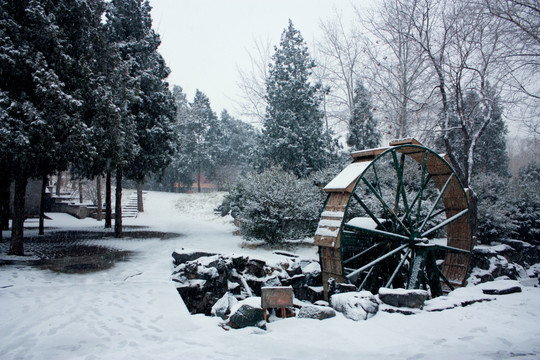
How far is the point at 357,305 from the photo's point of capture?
502 cm

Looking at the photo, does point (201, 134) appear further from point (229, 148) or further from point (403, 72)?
point (403, 72)

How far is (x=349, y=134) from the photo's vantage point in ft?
69.9

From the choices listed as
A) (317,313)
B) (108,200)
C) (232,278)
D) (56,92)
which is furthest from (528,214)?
(108,200)

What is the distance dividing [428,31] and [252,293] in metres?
11.2

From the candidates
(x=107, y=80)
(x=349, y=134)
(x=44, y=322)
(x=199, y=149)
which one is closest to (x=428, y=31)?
(x=349, y=134)

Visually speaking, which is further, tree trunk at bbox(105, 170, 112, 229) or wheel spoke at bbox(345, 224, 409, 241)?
tree trunk at bbox(105, 170, 112, 229)

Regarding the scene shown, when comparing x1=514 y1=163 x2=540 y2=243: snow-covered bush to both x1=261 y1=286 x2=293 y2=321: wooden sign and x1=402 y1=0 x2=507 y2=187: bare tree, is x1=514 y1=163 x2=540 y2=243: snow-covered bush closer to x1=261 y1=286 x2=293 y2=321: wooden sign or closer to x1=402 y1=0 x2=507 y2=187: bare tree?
x1=402 y1=0 x2=507 y2=187: bare tree

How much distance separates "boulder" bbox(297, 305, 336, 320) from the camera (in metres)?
4.95

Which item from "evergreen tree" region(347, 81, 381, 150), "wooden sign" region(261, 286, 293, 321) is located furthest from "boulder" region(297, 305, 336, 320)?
"evergreen tree" region(347, 81, 381, 150)

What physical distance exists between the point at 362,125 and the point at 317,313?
17604mm

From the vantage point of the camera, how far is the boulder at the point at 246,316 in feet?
16.1

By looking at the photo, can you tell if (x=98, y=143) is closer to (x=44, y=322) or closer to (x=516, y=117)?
(x=44, y=322)

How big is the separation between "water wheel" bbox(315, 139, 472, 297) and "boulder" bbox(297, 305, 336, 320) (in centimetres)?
141

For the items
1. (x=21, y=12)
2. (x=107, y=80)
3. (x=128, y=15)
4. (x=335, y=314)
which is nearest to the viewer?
(x=335, y=314)
